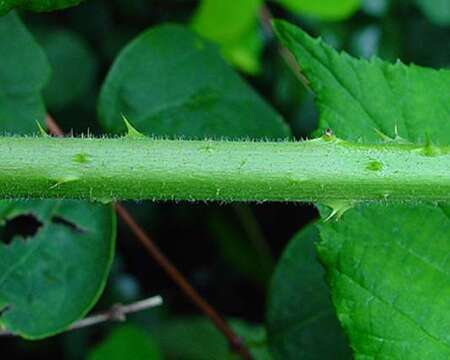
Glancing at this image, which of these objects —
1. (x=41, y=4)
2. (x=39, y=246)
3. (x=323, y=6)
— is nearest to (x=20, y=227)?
(x=39, y=246)

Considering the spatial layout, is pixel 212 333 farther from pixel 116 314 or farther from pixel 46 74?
pixel 46 74

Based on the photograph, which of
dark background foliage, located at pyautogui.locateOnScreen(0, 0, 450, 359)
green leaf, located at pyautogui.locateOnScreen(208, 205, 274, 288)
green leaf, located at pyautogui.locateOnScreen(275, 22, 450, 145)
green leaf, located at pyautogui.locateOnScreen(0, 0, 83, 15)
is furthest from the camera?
green leaf, located at pyautogui.locateOnScreen(208, 205, 274, 288)

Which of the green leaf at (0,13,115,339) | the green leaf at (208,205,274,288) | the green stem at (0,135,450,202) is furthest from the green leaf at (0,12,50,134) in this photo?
the green leaf at (208,205,274,288)

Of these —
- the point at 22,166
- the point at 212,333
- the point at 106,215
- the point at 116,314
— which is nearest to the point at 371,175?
the point at 22,166

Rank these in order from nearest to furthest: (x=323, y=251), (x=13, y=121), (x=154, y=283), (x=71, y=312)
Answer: (x=323, y=251) < (x=71, y=312) < (x=13, y=121) < (x=154, y=283)

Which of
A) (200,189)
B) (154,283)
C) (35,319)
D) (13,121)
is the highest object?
(200,189)

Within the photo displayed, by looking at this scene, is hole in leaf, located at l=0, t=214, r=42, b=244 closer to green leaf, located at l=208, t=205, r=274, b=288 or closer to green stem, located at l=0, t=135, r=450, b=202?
green stem, located at l=0, t=135, r=450, b=202

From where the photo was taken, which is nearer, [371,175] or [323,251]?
[371,175]
